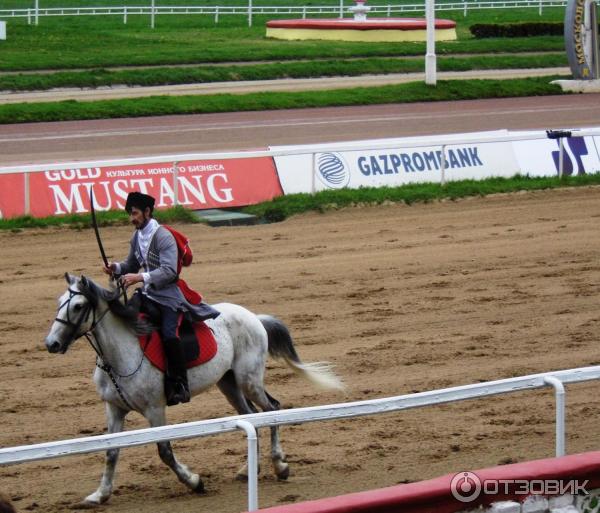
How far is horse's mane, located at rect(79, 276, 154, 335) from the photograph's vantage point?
25.4ft

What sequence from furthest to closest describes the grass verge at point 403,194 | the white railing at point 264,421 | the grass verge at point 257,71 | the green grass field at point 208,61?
the grass verge at point 257,71 → the green grass field at point 208,61 → the grass verge at point 403,194 → the white railing at point 264,421

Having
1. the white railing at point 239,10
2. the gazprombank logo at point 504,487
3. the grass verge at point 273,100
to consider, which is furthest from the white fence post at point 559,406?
the white railing at point 239,10

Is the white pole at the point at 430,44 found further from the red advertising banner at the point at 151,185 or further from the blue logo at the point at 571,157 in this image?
the red advertising banner at the point at 151,185

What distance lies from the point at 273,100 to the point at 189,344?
67.5 ft

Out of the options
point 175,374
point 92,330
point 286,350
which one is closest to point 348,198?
point 286,350

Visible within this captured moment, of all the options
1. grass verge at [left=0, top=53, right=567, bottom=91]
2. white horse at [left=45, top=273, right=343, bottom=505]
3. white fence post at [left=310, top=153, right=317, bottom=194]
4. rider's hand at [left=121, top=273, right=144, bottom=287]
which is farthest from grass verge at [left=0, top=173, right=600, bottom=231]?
grass verge at [left=0, top=53, right=567, bottom=91]

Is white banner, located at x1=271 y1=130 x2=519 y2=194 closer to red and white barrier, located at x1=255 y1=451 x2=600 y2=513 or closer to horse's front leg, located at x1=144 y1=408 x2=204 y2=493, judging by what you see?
horse's front leg, located at x1=144 y1=408 x2=204 y2=493

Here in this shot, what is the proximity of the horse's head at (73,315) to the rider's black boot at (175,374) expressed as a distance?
1.87 ft

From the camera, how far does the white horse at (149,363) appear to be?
771 cm

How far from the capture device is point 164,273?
8.12 metres

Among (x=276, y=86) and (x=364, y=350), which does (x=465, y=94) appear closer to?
(x=276, y=86)

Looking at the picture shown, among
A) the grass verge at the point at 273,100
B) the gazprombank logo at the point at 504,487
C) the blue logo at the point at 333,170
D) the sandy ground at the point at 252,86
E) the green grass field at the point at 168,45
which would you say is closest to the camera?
the gazprombank logo at the point at 504,487

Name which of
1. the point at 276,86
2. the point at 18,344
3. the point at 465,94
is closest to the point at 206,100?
the point at 276,86

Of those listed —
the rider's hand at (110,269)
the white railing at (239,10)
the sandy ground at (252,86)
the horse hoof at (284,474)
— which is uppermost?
the white railing at (239,10)
